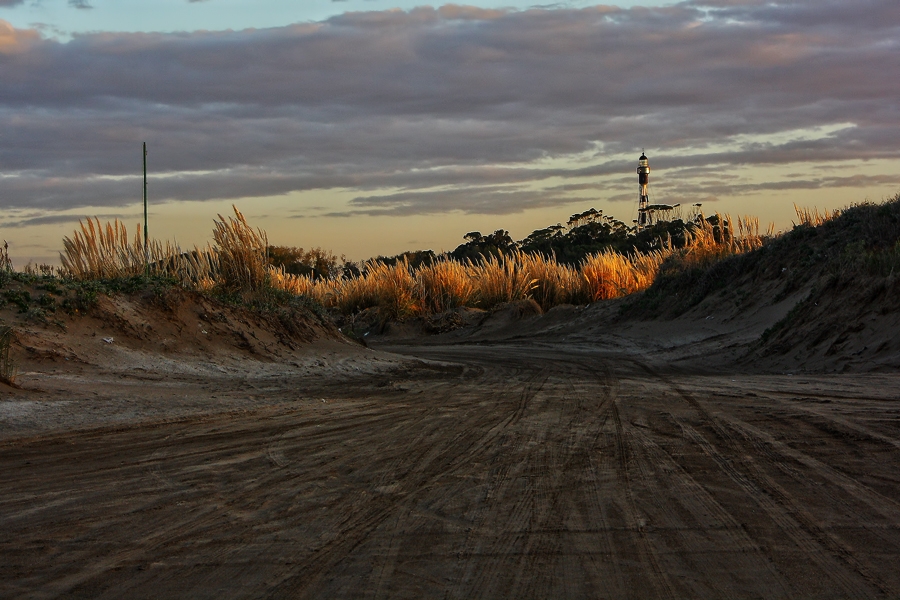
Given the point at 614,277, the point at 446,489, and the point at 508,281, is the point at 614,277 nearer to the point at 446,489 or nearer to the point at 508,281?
the point at 508,281

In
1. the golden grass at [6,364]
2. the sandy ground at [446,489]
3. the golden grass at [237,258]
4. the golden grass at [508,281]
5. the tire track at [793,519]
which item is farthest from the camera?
the golden grass at [508,281]

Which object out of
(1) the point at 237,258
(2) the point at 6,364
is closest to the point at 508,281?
(1) the point at 237,258

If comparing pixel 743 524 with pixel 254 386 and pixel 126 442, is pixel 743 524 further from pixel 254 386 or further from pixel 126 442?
pixel 254 386

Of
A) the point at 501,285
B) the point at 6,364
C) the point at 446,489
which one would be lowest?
the point at 446,489

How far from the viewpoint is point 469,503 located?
544 centimetres

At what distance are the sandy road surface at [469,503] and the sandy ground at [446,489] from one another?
0.02 m

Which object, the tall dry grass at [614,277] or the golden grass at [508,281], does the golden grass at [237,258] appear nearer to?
the golden grass at [508,281]

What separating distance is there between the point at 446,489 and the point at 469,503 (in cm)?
38

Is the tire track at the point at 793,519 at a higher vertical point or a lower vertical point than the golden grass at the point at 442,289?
lower

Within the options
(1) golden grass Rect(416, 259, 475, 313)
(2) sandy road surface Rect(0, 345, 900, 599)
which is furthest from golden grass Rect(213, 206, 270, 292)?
(1) golden grass Rect(416, 259, 475, 313)

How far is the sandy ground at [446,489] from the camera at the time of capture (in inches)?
163

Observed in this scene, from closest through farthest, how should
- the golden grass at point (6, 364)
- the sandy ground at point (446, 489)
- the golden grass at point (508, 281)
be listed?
the sandy ground at point (446, 489) < the golden grass at point (6, 364) < the golden grass at point (508, 281)

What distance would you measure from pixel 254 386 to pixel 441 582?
7.98 metres

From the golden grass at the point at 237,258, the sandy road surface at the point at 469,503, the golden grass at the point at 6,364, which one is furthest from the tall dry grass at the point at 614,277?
the golden grass at the point at 6,364
